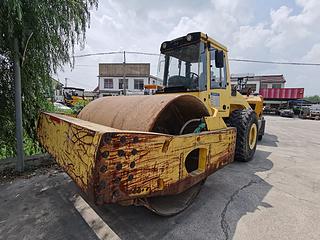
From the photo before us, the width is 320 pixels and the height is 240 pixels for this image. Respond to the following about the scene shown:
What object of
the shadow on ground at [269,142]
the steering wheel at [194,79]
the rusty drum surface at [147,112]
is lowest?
the shadow on ground at [269,142]

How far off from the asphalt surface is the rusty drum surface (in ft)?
3.37

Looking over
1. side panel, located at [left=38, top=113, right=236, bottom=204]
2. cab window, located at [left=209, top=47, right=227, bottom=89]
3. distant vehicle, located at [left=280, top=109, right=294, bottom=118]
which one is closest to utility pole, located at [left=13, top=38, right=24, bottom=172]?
side panel, located at [left=38, top=113, right=236, bottom=204]

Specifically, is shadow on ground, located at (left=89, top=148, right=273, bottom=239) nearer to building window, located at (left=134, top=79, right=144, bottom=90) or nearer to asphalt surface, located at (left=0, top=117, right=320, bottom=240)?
asphalt surface, located at (left=0, top=117, right=320, bottom=240)

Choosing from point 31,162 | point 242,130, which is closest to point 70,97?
point 31,162

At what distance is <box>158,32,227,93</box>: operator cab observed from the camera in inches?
145

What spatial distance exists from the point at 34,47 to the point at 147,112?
282cm

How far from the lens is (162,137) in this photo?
5.76 ft

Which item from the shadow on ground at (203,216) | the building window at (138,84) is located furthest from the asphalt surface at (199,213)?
the building window at (138,84)

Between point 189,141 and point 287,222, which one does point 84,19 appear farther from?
point 287,222

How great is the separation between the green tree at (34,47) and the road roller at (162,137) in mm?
1100

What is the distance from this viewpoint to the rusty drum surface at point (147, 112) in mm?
2107

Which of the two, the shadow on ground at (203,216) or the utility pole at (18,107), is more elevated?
the utility pole at (18,107)

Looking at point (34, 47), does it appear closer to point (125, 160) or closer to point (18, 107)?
point (18, 107)

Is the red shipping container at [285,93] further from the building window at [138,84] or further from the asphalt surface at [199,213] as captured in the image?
the asphalt surface at [199,213]
